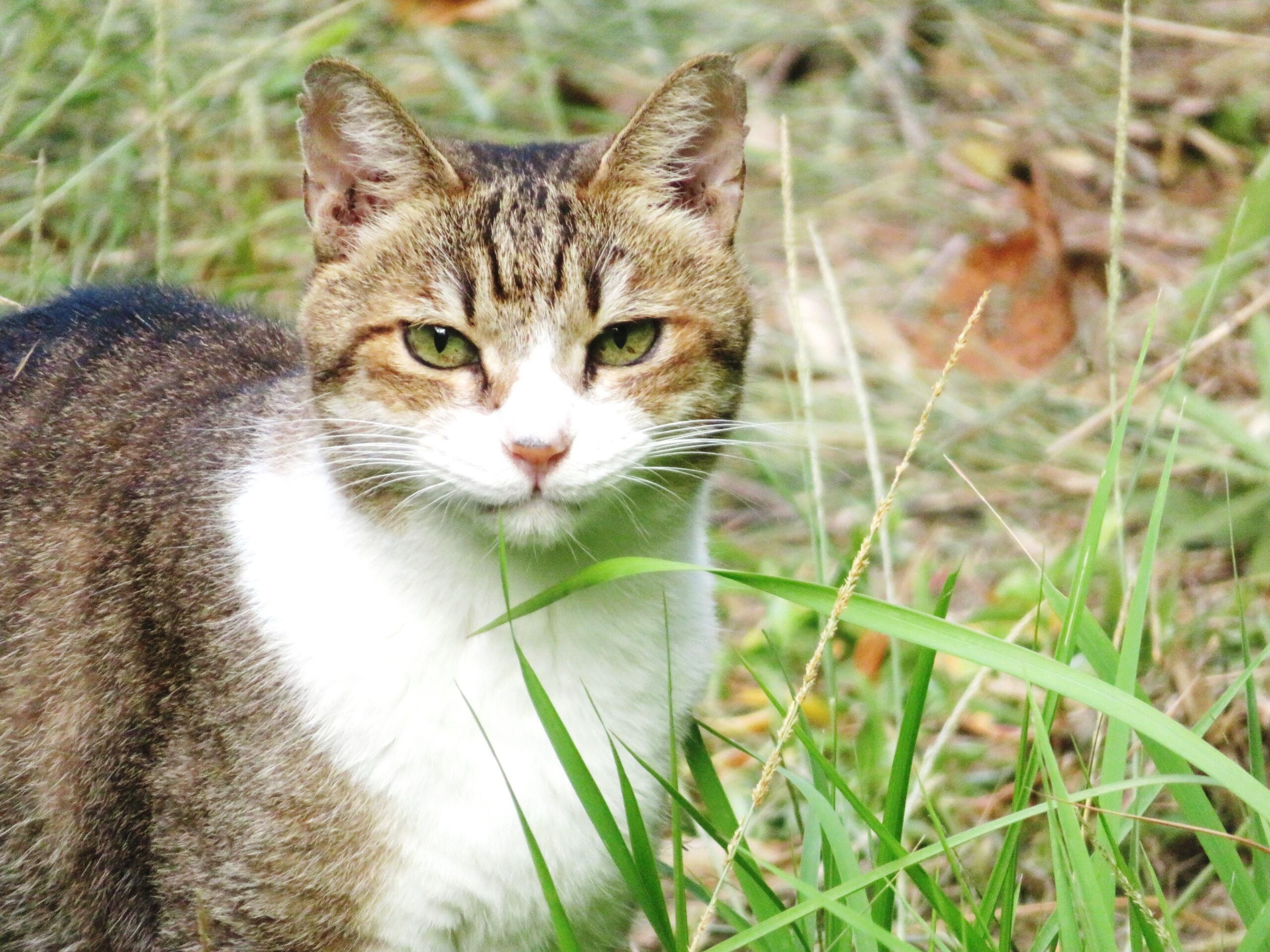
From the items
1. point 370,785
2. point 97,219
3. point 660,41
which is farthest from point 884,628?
point 660,41

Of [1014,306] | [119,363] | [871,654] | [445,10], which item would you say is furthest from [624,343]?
[445,10]

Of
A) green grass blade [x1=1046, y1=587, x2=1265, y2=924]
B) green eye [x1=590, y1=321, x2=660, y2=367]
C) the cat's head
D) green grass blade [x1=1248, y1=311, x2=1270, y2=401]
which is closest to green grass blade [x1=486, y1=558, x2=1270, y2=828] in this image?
green grass blade [x1=1046, y1=587, x2=1265, y2=924]

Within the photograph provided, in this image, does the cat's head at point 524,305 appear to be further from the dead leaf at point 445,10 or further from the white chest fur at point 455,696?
the dead leaf at point 445,10

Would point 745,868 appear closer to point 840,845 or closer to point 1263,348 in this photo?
point 840,845

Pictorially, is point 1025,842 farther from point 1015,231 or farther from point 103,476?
point 1015,231

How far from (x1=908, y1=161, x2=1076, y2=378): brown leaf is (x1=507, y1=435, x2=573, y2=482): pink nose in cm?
298

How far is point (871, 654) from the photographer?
12.3 feet

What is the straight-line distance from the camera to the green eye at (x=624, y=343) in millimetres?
2381

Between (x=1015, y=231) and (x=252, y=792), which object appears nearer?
(x=252, y=792)

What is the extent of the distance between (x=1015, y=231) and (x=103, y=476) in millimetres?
3388

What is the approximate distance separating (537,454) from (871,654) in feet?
6.13

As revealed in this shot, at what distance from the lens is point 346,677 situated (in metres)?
2.39

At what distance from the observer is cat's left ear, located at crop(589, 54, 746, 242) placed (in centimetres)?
242

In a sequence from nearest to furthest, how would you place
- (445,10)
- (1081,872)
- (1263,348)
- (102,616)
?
(1081,872), (102,616), (1263,348), (445,10)
